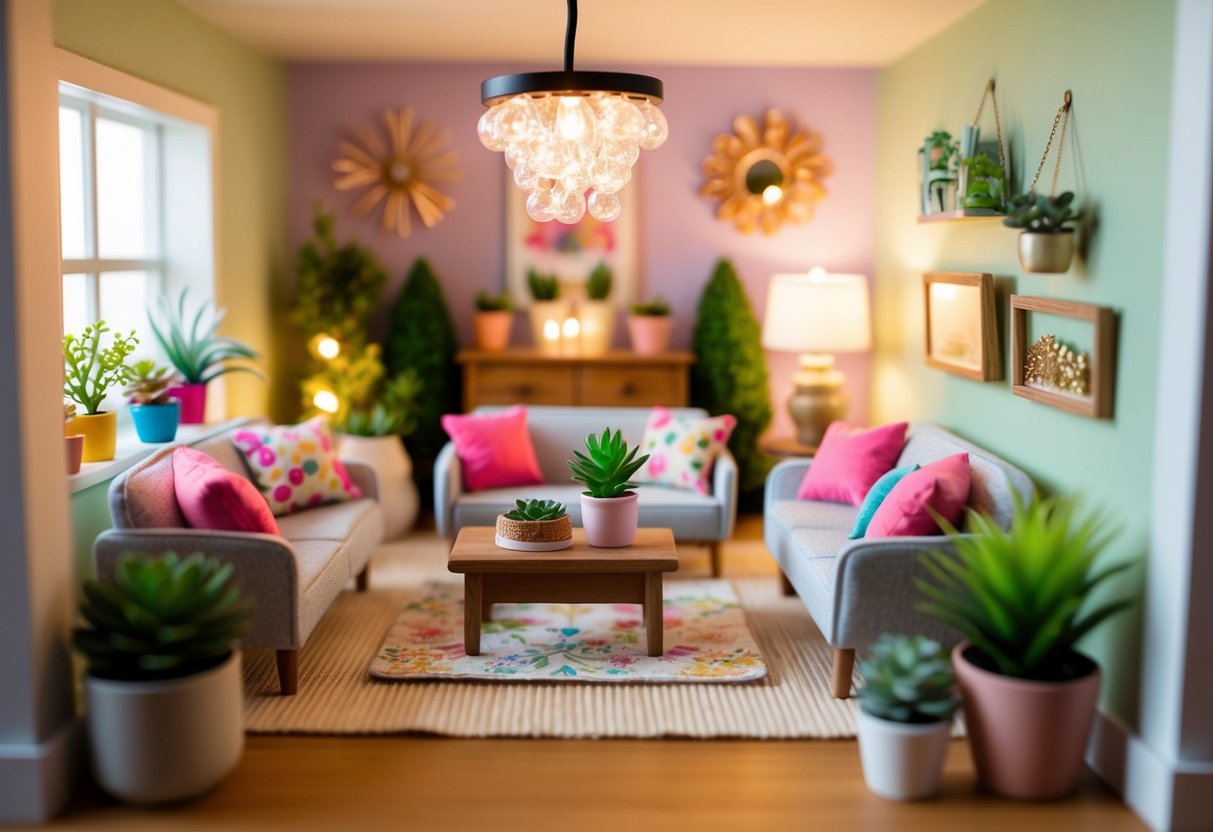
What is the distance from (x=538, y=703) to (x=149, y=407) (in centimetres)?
200

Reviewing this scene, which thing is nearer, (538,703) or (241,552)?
(241,552)

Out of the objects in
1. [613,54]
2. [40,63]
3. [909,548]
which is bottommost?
[909,548]

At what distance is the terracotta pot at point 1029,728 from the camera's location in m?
3.23

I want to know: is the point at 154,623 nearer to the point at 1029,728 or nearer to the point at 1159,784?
the point at 1029,728

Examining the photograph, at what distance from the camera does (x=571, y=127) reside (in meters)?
3.55

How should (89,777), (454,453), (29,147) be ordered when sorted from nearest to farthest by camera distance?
(29,147) < (89,777) < (454,453)

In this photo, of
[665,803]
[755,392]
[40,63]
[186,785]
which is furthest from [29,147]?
[755,392]

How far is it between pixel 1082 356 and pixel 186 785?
282cm

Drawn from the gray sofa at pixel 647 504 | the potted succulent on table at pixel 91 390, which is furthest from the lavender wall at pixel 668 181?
the potted succulent on table at pixel 91 390

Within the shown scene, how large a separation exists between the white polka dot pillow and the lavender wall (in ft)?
6.33

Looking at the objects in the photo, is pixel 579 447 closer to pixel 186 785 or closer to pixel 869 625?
pixel 869 625

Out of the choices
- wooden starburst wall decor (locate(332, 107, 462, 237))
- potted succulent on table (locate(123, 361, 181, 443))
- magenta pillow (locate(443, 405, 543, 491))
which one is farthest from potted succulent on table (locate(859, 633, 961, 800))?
wooden starburst wall decor (locate(332, 107, 462, 237))

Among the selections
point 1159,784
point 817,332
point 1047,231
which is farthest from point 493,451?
point 1159,784

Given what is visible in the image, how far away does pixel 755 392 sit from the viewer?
6.65 metres
